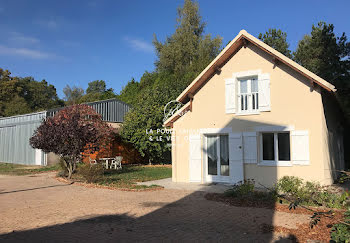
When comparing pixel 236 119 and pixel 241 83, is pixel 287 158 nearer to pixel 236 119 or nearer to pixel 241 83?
pixel 236 119

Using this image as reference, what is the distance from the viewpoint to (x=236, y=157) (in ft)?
36.8

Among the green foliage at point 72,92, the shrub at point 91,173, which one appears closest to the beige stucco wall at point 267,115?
the shrub at point 91,173

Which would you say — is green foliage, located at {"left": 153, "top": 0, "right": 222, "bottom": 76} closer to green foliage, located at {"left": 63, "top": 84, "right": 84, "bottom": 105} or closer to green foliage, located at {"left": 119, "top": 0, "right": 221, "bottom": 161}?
green foliage, located at {"left": 119, "top": 0, "right": 221, "bottom": 161}

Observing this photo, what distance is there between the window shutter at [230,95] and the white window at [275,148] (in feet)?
5.14

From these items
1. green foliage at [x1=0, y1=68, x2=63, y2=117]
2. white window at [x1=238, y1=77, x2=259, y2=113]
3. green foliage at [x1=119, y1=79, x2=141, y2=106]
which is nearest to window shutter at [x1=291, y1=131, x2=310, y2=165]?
white window at [x1=238, y1=77, x2=259, y2=113]

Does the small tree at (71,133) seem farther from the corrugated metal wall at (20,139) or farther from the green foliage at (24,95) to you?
the green foliage at (24,95)

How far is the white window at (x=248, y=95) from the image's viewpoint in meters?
11.3

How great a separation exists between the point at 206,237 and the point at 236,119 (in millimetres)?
6764

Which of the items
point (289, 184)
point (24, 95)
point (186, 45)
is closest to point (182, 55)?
point (186, 45)

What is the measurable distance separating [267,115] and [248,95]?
3.93 feet

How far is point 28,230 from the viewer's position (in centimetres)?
576

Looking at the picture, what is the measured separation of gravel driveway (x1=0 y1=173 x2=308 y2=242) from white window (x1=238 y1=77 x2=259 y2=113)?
4032mm

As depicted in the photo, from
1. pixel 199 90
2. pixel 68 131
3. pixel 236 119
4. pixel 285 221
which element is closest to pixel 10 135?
pixel 68 131

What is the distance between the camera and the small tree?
12445 millimetres
